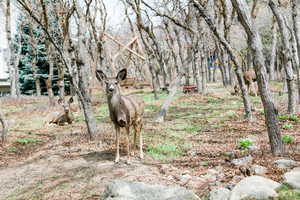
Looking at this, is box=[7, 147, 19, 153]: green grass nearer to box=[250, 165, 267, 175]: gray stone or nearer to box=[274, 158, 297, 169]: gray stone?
box=[250, 165, 267, 175]: gray stone

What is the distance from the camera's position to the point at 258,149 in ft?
29.8

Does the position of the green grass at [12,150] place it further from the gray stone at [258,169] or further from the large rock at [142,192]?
the gray stone at [258,169]

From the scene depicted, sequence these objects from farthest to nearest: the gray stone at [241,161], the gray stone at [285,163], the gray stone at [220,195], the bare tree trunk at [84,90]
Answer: the bare tree trunk at [84,90]
the gray stone at [241,161]
the gray stone at [285,163]
the gray stone at [220,195]

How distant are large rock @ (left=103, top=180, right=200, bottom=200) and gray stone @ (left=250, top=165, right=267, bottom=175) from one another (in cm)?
177

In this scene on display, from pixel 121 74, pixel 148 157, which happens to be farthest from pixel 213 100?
pixel 121 74

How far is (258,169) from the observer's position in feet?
21.6

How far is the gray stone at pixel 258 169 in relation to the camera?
6465mm

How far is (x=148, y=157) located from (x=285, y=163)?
3469 millimetres

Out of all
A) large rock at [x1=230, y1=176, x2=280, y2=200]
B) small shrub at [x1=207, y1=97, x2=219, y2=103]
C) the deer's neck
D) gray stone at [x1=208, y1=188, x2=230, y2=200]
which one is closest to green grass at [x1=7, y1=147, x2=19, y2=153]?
the deer's neck

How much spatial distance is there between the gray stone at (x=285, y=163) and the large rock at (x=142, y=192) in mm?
2412

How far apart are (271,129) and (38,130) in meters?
12.2

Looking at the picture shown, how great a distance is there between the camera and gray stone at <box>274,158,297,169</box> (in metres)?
6.76

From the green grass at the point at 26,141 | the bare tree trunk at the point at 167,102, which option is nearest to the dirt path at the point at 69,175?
the green grass at the point at 26,141

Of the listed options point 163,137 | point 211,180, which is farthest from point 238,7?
point 163,137
